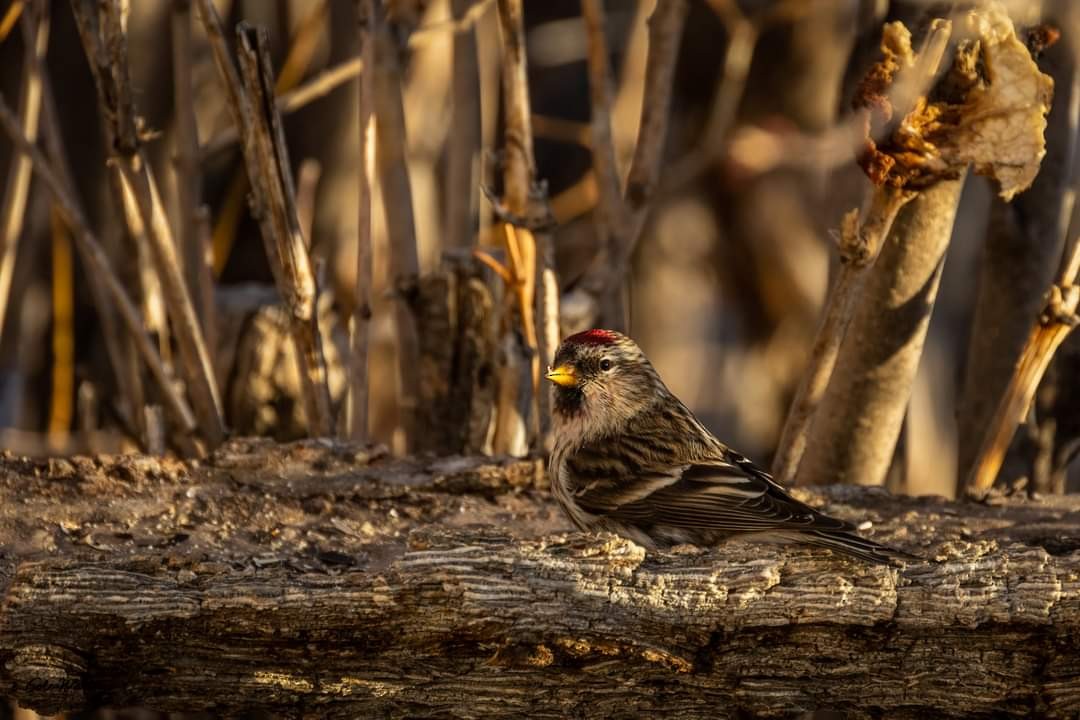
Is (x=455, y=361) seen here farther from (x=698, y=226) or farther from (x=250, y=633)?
(x=698, y=226)

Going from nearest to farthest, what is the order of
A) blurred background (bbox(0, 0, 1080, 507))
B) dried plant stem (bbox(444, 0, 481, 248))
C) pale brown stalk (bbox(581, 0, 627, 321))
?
pale brown stalk (bbox(581, 0, 627, 321)), blurred background (bbox(0, 0, 1080, 507)), dried plant stem (bbox(444, 0, 481, 248))

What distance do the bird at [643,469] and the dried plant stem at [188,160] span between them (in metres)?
1.00

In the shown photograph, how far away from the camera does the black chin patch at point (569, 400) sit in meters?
3.51

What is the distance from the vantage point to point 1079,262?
3252 millimetres

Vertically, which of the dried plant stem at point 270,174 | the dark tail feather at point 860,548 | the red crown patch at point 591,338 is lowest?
the dark tail feather at point 860,548

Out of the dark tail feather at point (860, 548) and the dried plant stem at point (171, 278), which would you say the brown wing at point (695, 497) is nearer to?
the dark tail feather at point (860, 548)

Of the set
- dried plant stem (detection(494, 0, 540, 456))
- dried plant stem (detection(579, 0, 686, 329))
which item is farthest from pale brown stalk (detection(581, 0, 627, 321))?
dried plant stem (detection(494, 0, 540, 456))

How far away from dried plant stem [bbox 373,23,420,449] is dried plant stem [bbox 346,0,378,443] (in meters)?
0.13

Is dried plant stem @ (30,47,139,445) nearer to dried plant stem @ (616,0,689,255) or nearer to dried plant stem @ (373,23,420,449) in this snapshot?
dried plant stem @ (373,23,420,449)

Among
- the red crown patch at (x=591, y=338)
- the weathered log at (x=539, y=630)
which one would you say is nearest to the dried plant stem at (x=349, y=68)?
the red crown patch at (x=591, y=338)

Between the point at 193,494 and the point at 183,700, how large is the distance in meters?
0.50

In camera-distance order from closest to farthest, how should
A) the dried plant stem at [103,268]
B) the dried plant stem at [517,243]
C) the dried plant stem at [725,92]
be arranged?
the dried plant stem at [517,243]
the dried plant stem at [103,268]
the dried plant stem at [725,92]

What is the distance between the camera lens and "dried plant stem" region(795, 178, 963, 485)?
3457 mm

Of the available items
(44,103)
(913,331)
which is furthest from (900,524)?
(44,103)
